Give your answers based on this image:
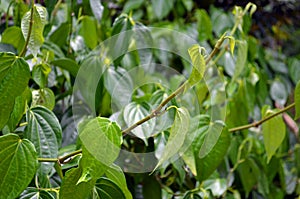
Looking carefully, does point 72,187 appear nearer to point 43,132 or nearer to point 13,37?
point 43,132

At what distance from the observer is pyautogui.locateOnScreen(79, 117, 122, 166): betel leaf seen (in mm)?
491

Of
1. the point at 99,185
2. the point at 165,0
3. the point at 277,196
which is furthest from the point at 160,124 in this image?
the point at 165,0

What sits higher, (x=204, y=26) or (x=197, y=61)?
(x=197, y=61)

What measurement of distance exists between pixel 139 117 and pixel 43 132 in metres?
0.14

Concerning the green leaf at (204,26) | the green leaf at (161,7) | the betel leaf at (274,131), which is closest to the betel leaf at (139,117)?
the betel leaf at (274,131)

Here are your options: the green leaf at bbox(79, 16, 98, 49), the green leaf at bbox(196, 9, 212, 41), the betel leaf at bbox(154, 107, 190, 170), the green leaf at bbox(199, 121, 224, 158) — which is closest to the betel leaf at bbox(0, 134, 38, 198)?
the betel leaf at bbox(154, 107, 190, 170)

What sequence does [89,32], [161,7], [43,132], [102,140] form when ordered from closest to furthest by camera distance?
[102,140]
[43,132]
[89,32]
[161,7]

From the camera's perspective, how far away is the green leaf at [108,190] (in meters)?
0.56

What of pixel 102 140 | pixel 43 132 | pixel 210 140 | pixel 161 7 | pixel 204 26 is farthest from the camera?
pixel 161 7

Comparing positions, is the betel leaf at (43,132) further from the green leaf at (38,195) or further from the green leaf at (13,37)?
the green leaf at (13,37)

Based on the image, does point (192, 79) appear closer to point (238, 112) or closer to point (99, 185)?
point (99, 185)

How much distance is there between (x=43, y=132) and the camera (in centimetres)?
60

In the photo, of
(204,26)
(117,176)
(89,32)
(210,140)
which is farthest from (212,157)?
(204,26)

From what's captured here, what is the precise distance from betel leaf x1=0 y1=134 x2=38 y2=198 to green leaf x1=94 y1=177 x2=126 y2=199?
8 centimetres
